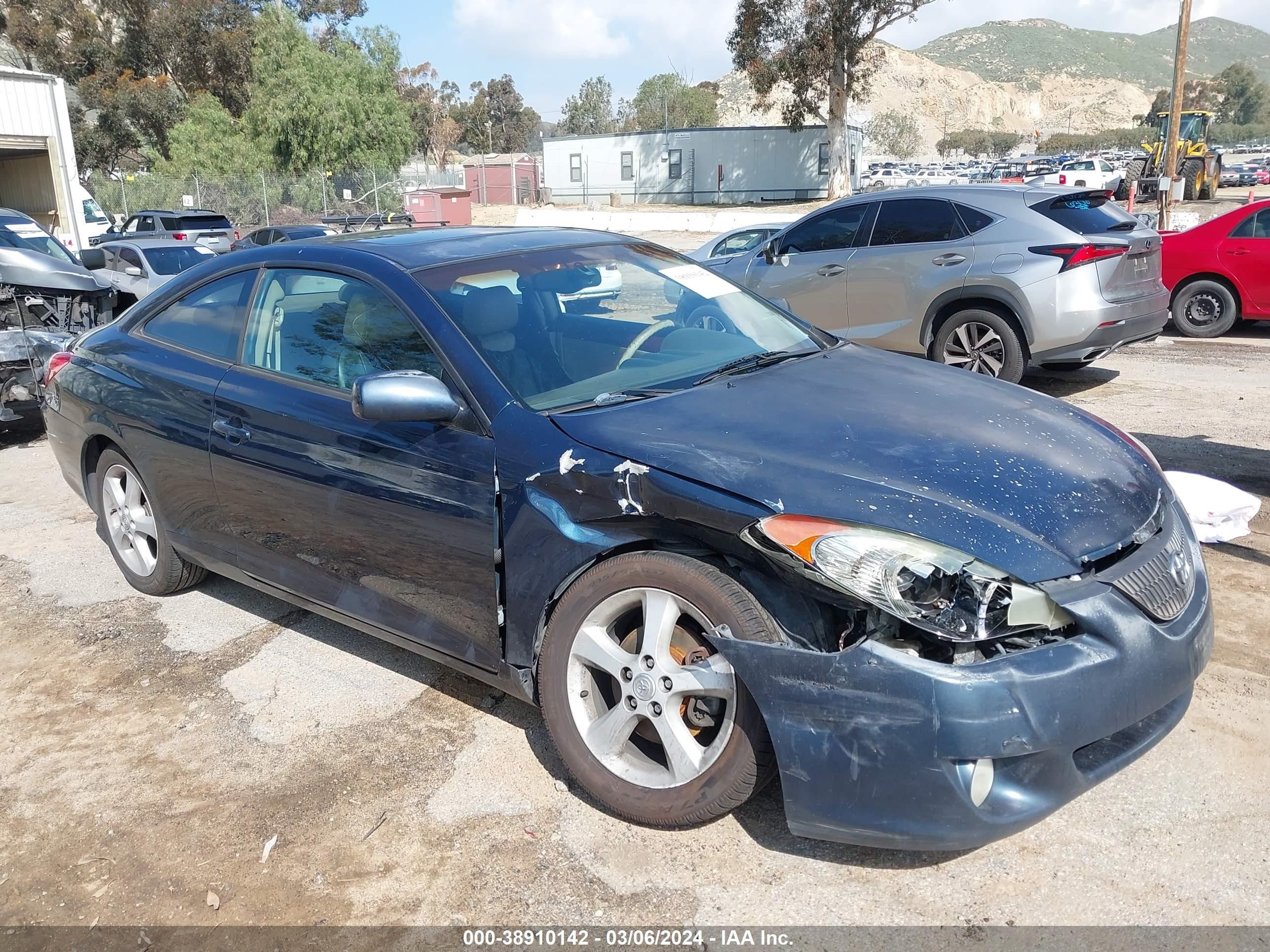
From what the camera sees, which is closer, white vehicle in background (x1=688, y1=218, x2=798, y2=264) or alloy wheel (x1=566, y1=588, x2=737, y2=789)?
alloy wheel (x1=566, y1=588, x2=737, y2=789)

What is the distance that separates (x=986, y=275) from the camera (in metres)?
7.97

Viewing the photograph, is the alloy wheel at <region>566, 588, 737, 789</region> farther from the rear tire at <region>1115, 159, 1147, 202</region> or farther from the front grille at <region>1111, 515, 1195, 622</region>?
the rear tire at <region>1115, 159, 1147, 202</region>

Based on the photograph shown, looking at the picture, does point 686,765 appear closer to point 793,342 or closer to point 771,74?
point 793,342

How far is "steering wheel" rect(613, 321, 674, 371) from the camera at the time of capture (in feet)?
11.9

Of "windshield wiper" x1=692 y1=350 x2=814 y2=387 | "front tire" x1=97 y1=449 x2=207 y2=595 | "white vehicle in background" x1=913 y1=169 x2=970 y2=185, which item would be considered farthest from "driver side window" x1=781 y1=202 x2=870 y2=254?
"white vehicle in background" x1=913 y1=169 x2=970 y2=185

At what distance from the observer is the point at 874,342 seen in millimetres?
8898

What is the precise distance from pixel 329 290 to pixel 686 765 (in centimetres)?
219

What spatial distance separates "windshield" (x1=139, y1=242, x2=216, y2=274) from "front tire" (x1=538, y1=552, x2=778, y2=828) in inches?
520

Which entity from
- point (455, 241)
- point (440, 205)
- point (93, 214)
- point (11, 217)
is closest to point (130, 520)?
point (455, 241)

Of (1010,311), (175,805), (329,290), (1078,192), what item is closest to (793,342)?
(329,290)

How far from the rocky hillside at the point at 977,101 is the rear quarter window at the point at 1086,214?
126631 mm

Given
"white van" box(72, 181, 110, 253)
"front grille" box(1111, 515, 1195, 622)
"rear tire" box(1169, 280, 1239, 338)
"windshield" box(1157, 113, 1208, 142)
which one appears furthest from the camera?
"windshield" box(1157, 113, 1208, 142)

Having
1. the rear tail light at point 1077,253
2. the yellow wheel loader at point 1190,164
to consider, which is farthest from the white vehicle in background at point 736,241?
the yellow wheel loader at point 1190,164

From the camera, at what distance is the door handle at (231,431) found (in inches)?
152
